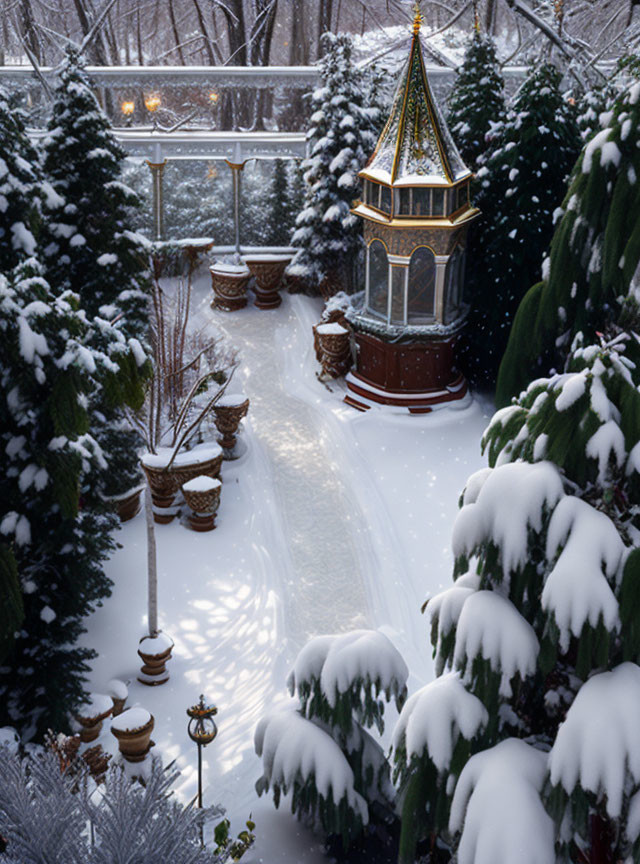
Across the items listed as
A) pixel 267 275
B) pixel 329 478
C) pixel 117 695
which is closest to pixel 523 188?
pixel 329 478

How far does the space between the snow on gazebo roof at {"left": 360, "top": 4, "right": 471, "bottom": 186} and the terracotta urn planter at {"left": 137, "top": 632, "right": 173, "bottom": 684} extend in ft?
25.0

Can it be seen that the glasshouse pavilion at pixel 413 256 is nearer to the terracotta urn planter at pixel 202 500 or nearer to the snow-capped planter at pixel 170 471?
the snow-capped planter at pixel 170 471

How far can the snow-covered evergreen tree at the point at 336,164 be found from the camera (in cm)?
1641

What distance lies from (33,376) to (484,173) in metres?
9.37

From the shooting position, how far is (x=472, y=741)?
3990 millimetres

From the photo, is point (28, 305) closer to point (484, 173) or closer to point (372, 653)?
point (372, 653)

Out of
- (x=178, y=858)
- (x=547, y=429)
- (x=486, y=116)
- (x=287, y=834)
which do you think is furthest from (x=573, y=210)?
(x=486, y=116)

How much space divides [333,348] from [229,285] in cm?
359

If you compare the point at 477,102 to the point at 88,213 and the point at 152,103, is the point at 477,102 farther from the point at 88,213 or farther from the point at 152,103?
the point at 152,103

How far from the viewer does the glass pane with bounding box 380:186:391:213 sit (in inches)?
558

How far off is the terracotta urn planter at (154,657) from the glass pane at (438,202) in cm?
763

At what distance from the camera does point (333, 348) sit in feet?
50.7

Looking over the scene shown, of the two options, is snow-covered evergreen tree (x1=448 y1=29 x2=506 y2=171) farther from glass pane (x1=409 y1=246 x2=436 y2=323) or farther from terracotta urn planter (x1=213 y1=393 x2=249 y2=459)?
terracotta urn planter (x1=213 y1=393 x2=249 y2=459)

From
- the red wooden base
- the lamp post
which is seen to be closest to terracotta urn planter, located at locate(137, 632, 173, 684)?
the lamp post
